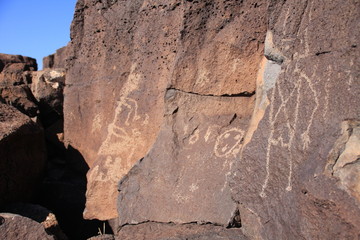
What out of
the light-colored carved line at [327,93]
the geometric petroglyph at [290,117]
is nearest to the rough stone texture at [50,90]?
the geometric petroglyph at [290,117]

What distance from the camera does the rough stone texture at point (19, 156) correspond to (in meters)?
2.48

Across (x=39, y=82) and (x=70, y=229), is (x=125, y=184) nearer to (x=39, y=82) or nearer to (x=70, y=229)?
(x=70, y=229)

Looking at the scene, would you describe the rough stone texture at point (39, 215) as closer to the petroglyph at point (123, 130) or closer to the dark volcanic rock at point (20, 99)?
the petroglyph at point (123, 130)

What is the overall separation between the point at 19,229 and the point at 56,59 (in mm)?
5687

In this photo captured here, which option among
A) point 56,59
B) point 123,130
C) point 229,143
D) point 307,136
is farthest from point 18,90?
point 307,136

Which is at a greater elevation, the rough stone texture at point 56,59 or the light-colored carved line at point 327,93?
the rough stone texture at point 56,59

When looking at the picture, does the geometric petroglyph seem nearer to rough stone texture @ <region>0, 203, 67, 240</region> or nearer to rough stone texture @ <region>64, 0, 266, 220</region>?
rough stone texture @ <region>64, 0, 266, 220</region>

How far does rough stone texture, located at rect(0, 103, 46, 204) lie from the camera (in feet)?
8.14

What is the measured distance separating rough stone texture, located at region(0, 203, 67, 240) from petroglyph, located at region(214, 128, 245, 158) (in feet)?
3.81

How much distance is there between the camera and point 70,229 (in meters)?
2.99

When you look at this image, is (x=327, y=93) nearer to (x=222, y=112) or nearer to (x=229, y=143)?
(x=229, y=143)

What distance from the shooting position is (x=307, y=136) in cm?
162

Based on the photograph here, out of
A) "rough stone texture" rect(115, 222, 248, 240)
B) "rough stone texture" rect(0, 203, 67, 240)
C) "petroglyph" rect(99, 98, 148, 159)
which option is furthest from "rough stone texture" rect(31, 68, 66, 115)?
"rough stone texture" rect(115, 222, 248, 240)

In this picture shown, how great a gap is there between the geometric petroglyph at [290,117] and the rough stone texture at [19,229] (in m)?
1.26
